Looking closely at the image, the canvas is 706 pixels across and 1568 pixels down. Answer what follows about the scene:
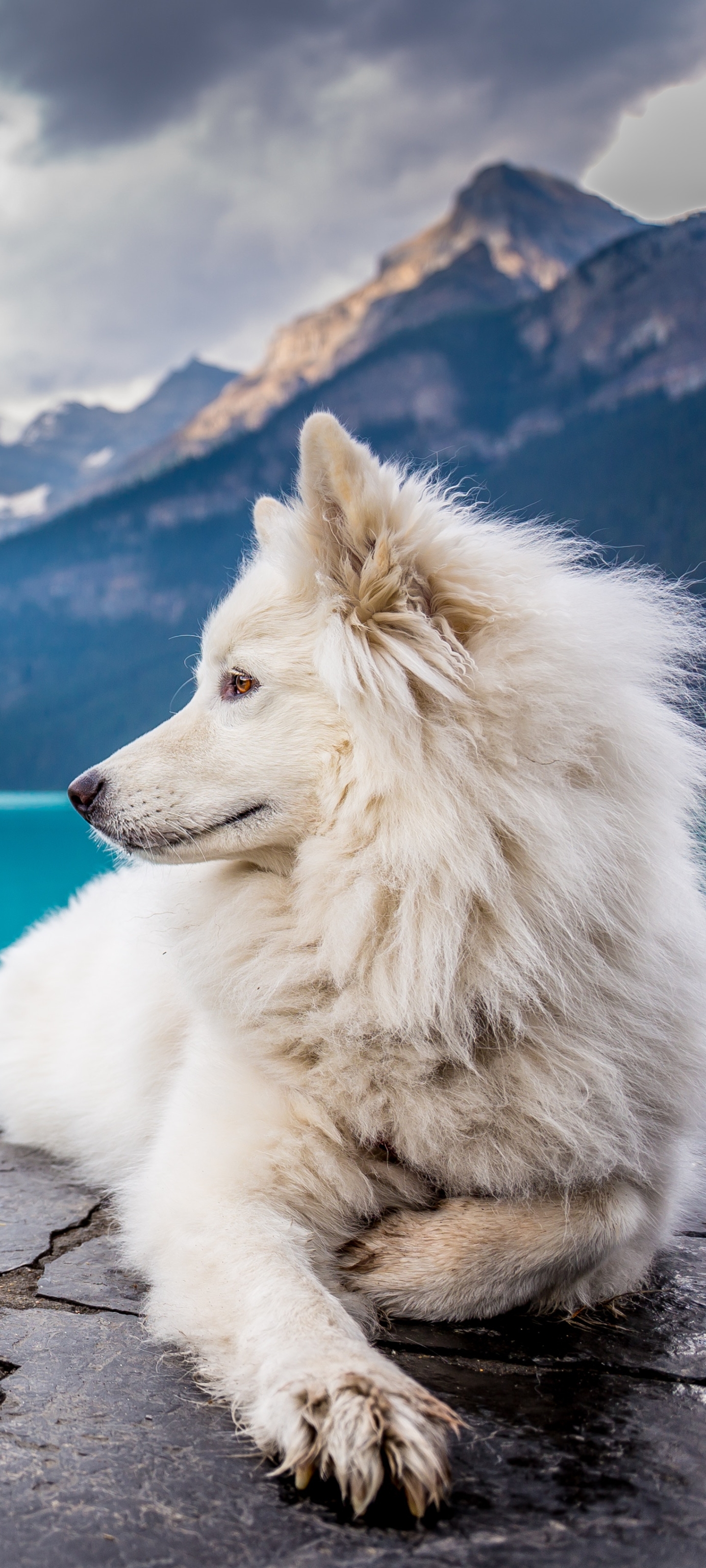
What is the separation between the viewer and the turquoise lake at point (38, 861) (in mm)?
12531

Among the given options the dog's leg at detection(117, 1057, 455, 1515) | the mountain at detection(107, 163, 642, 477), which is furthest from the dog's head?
the mountain at detection(107, 163, 642, 477)

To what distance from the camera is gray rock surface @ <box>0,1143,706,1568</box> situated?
3.69 ft

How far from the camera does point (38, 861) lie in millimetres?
17391

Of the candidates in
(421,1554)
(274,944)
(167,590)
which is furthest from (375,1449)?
(167,590)

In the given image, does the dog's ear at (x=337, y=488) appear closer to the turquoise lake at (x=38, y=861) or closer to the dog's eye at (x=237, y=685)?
the dog's eye at (x=237, y=685)

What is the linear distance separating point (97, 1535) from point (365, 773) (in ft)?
3.92

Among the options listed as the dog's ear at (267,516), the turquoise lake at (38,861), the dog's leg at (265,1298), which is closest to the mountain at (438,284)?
the turquoise lake at (38,861)

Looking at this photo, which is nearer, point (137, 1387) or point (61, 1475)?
point (61, 1475)

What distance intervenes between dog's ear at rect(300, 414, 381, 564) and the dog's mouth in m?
0.54

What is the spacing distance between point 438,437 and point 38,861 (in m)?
35.5

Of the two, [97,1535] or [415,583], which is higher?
[415,583]

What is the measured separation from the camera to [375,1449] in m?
1.18

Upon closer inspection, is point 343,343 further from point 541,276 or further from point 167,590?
point 167,590

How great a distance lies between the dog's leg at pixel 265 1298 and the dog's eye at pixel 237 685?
75 cm
